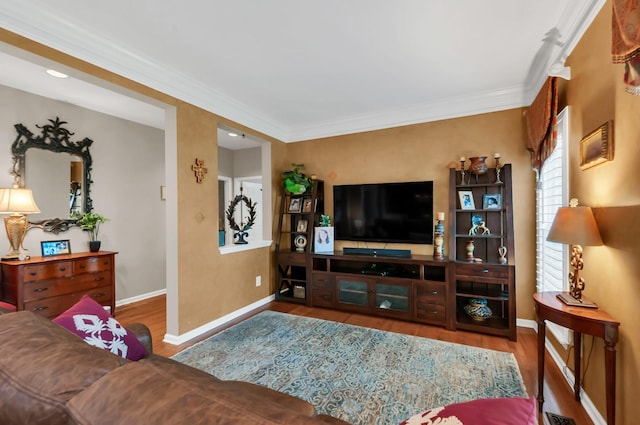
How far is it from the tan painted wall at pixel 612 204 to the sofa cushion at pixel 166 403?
1850 millimetres

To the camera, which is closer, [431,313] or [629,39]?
[629,39]

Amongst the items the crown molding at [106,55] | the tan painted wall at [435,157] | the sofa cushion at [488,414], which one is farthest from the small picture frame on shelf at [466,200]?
the sofa cushion at [488,414]

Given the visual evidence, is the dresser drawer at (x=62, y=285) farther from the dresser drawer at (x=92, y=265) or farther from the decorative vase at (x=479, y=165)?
the decorative vase at (x=479, y=165)

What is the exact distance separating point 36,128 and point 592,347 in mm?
5455

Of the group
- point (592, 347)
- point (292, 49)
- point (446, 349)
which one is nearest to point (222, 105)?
point (292, 49)

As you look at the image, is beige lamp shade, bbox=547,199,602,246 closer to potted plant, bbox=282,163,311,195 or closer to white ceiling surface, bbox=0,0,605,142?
white ceiling surface, bbox=0,0,605,142

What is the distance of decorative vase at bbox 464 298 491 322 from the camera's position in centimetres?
312

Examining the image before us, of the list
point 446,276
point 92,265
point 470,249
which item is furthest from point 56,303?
point 470,249

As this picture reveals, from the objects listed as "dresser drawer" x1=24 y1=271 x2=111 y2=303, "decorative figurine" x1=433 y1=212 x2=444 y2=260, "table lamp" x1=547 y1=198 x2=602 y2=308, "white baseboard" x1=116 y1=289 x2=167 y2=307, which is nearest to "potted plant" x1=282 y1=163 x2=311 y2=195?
"decorative figurine" x1=433 y1=212 x2=444 y2=260

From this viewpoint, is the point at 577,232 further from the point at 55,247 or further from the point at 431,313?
the point at 55,247

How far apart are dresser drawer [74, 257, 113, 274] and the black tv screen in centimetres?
292

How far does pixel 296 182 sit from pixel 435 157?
188 cm

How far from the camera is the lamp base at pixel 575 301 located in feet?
5.67

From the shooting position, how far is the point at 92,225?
12.0 ft
